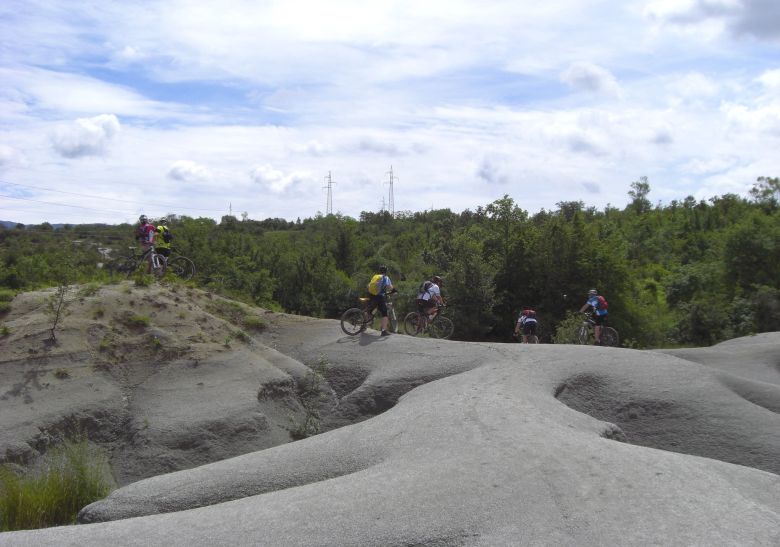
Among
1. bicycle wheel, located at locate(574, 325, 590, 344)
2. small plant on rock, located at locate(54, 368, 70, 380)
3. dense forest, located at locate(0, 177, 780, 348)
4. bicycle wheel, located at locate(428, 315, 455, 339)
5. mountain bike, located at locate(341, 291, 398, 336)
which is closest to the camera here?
small plant on rock, located at locate(54, 368, 70, 380)

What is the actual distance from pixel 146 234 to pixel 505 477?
549 inches

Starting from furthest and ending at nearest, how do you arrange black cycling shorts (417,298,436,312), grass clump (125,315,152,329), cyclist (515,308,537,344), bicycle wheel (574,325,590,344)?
1. bicycle wheel (574,325,590,344)
2. black cycling shorts (417,298,436,312)
3. cyclist (515,308,537,344)
4. grass clump (125,315,152,329)

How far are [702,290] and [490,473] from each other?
154 feet

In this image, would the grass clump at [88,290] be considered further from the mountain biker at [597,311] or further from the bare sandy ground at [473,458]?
the mountain biker at [597,311]

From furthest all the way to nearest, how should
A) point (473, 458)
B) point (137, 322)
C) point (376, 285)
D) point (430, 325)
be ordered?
point (430, 325) < point (376, 285) < point (137, 322) < point (473, 458)

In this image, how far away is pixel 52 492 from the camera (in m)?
10.8

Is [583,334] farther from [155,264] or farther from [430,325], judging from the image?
[155,264]

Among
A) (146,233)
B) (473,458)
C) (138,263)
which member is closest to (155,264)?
(138,263)

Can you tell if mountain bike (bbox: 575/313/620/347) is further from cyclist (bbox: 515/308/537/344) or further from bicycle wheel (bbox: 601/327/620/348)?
cyclist (bbox: 515/308/537/344)

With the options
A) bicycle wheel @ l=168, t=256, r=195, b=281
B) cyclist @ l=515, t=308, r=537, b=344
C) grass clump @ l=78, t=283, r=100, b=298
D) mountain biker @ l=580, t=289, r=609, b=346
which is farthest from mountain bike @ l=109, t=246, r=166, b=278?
mountain biker @ l=580, t=289, r=609, b=346

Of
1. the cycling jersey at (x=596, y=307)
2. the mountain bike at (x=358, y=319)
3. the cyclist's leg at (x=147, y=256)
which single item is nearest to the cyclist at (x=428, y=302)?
the mountain bike at (x=358, y=319)

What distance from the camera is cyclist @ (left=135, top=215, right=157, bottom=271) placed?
Answer: 62.3ft

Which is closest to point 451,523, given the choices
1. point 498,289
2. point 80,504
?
point 80,504

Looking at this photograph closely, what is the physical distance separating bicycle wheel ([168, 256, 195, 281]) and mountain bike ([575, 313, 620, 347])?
1181 centimetres
